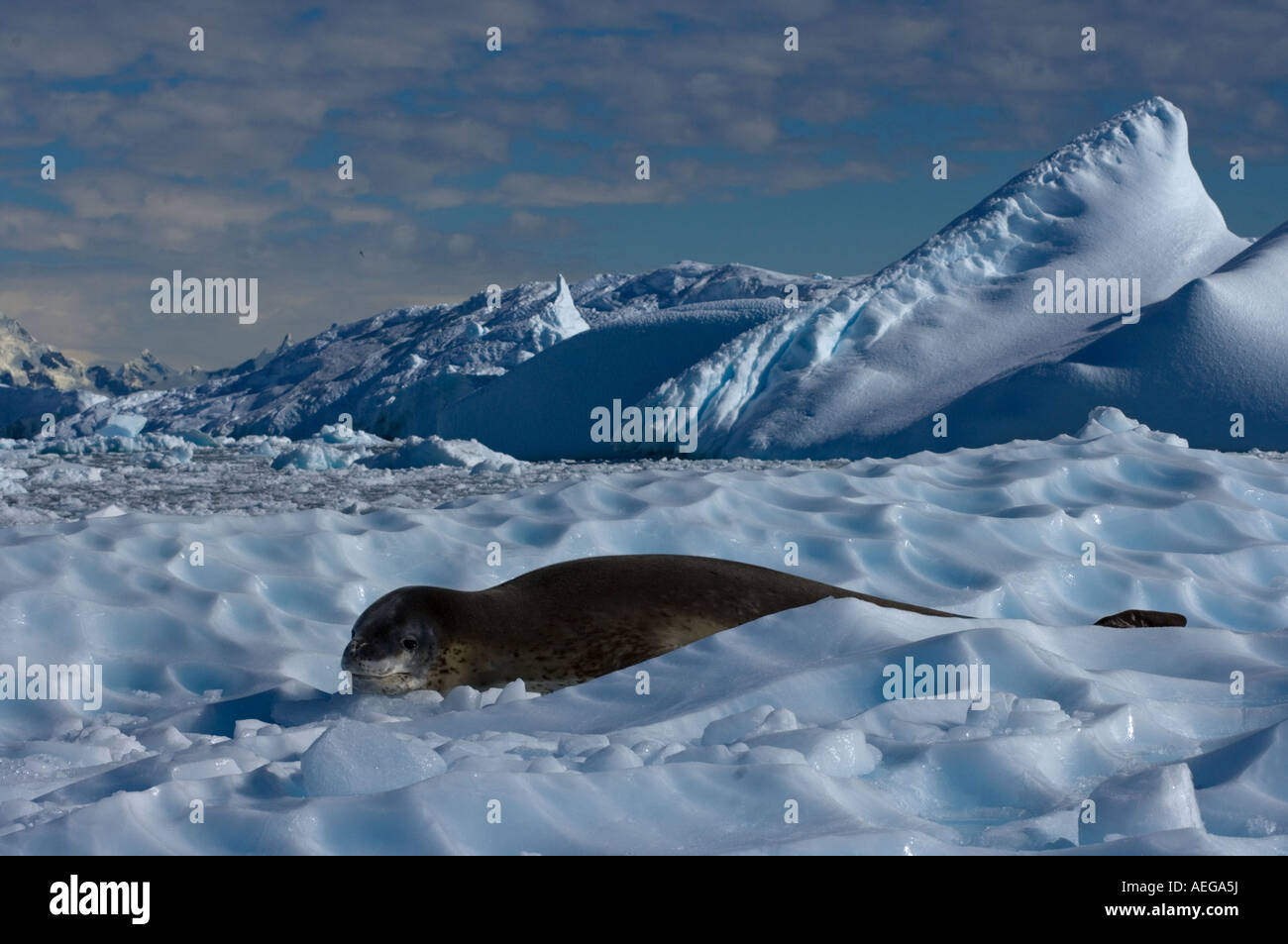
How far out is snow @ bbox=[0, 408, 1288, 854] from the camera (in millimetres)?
1958

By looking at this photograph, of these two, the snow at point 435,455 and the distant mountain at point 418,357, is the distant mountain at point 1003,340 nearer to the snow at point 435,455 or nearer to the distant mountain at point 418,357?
the distant mountain at point 418,357

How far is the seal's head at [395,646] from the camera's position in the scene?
345 cm

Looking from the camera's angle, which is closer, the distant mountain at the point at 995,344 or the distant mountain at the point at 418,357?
the distant mountain at the point at 995,344

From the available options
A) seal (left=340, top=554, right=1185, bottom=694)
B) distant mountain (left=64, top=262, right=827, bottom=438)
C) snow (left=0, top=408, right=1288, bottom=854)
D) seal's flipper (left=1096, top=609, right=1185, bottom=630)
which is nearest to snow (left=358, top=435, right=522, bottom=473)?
snow (left=0, top=408, right=1288, bottom=854)

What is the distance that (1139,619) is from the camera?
4.25 meters

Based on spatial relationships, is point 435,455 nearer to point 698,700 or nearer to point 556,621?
point 556,621

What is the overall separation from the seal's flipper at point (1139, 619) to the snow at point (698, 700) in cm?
39

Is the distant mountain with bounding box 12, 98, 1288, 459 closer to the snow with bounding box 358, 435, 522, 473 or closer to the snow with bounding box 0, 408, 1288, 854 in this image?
the snow with bounding box 358, 435, 522, 473

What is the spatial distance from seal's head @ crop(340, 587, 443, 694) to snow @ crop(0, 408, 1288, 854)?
0.08 metres

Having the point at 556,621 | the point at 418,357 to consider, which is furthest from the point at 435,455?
the point at 418,357

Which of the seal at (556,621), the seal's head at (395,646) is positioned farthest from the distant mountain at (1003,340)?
the seal's head at (395,646)

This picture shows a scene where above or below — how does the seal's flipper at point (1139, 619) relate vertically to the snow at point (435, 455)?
below

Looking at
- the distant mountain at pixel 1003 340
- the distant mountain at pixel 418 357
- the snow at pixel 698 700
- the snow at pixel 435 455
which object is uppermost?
the distant mountain at pixel 418 357
